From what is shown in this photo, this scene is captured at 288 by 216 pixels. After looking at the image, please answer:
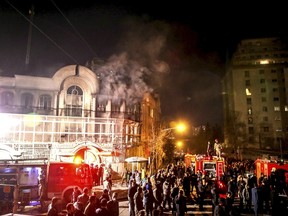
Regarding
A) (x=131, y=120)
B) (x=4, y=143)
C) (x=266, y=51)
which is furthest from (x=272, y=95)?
(x=4, y=143)

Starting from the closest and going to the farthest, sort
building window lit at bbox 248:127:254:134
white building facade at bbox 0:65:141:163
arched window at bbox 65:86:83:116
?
white building facade at bbox 0:65:141:163
arched window at bbox 65:86:83:116
building window lit at bbox 248:127:254:134

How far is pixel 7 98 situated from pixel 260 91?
215 feet

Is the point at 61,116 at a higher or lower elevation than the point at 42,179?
higher

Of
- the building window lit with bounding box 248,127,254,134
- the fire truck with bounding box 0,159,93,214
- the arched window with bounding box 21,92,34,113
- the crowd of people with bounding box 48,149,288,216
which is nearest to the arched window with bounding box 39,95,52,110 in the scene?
the arched window with bounding box 21,92,34,113

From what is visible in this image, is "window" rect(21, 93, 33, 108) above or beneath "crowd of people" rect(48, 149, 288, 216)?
above

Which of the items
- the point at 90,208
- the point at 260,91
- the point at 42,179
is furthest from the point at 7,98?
the point at 260,91

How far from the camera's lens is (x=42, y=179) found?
54.2 feet

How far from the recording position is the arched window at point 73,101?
34.2 m

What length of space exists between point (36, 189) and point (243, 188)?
1311 centimetres

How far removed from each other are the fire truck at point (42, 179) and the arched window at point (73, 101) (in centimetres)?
1731

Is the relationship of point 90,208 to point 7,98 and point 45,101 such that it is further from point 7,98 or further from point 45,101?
point 7,98

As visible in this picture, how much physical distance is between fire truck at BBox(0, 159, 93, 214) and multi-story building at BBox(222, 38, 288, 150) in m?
56.9

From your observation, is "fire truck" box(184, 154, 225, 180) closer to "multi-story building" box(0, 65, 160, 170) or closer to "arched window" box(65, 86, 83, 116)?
"multi-story building" box(0, 65, 160, 170)

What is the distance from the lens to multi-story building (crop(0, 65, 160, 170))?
29766 millimetres
